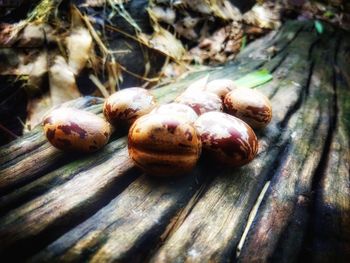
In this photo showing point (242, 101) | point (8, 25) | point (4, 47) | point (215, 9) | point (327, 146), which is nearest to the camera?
point (242, 101)

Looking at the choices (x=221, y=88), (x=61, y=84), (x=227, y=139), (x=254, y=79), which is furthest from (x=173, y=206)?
(x=254, y=79)

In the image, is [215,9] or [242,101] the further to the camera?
[215,9]

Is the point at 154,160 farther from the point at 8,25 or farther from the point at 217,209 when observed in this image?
the point at 8,25

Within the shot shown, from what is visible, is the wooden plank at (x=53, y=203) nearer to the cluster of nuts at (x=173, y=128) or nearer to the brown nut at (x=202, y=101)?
the cluster of nuts at (x=173, y=128)

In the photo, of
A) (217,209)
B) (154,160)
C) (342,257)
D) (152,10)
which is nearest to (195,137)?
(154,160)

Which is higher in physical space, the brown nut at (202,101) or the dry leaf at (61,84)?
the dry leaf at (61,84)

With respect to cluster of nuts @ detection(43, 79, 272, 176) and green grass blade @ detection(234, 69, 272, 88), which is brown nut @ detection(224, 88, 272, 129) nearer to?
cluster of nuts @ detection(43, 79, 272, 176)

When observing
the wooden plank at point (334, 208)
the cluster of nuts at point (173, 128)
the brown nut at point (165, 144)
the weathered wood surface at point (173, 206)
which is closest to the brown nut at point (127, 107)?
the cluster of nuts at point (173, 128)
